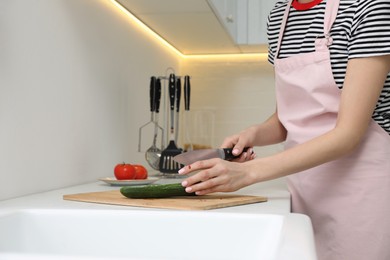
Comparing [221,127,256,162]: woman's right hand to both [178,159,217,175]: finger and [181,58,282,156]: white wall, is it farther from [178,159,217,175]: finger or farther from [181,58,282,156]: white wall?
[181,58,282,156]: white wall

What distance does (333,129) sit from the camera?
3.52 ft

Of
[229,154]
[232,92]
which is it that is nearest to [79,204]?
[229,154]

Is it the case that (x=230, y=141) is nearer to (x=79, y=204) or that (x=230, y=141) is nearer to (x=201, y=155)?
(x=201, y=155)

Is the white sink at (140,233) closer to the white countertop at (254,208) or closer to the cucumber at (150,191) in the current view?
the white countertop at (254,208)

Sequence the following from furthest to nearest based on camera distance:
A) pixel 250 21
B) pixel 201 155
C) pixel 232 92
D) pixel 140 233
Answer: pixel 232 92
pixel 250 21
pixel 201 155
pixel 140 233

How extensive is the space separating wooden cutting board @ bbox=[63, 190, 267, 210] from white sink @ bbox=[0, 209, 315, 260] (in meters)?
0.06

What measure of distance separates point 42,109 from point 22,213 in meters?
0.39

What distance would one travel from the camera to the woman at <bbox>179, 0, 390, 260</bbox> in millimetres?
1056

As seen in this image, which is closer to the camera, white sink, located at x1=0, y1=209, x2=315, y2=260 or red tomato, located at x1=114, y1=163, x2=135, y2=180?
white sink, located at x1=0, y1=209, x2=315, y2=260

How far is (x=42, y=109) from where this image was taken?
130cm

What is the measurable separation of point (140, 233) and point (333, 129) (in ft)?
1.39

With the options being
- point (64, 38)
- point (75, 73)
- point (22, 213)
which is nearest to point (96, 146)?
point (75, 73)

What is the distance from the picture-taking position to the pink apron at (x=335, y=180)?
1137mm

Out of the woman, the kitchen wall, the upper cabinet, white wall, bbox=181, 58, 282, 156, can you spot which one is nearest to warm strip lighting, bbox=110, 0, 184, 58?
the kitchen wall
